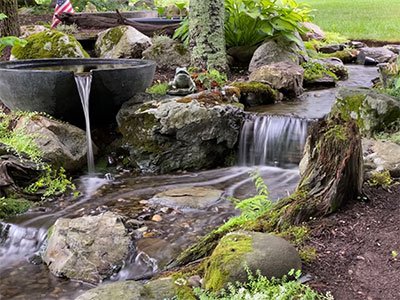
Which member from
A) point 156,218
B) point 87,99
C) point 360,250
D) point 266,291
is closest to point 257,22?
point 87,99

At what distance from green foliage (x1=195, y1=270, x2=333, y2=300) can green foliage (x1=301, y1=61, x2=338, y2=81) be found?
6.83m

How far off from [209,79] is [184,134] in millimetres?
1655

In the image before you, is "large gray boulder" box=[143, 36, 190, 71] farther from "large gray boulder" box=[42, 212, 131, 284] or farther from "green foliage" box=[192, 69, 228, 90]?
"large gray boulder" box=[42, 212, 131, 284]

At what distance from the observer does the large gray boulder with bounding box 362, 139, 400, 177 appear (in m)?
4.48

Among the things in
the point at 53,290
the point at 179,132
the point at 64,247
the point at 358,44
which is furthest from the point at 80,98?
the point at 358,44

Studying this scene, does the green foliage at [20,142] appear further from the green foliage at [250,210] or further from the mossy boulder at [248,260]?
the mossy boulder at [248,260]

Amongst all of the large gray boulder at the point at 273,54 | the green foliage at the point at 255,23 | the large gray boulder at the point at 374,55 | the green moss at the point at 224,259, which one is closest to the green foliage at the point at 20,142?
the green moss at the point at 224,259

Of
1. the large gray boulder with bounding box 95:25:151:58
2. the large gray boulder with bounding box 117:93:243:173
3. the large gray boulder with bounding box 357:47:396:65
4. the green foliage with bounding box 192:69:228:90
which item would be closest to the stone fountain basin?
the large gray boulder with bounding box 117:93:243:173

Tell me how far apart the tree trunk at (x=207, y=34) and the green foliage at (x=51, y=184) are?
358 cm

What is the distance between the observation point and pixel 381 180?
421cm

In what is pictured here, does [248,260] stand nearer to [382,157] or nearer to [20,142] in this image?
[382,157]

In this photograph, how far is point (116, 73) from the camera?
6738 millimetres

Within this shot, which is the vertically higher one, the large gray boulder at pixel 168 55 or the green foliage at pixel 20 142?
the large gray boulder at pixel 168 55

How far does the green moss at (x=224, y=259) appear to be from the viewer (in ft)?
8.84
